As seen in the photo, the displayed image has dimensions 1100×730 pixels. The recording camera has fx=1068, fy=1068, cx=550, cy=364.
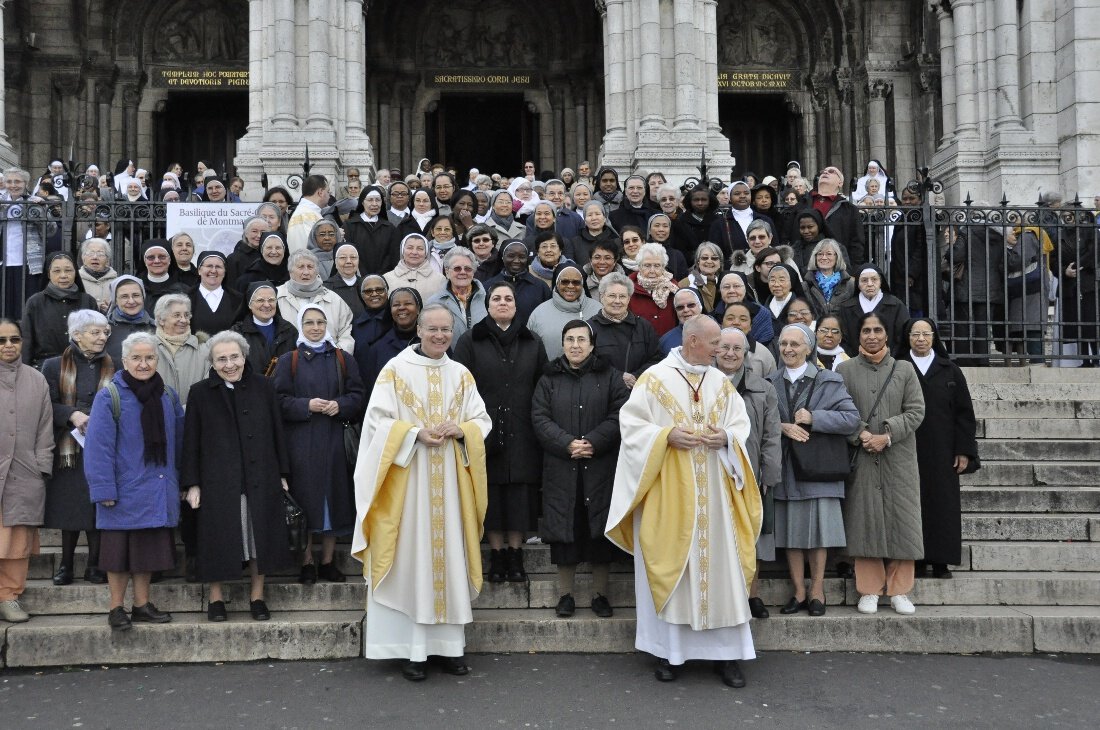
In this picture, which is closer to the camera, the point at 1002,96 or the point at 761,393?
the point at 761,393

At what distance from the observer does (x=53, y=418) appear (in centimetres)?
688

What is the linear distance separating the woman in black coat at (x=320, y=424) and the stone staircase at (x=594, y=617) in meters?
0.43

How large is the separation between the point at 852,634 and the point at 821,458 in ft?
3.63

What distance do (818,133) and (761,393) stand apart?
17.9 m

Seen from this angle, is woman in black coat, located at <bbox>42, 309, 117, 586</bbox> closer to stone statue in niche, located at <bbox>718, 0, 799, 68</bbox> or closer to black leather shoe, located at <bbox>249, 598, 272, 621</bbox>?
black leather shoe, located at <bbox>249, 598, 272, 621</bbox>

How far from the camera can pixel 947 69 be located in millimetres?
19484

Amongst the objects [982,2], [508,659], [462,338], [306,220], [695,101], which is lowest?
[508,659]

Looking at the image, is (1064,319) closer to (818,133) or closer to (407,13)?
(818,133)

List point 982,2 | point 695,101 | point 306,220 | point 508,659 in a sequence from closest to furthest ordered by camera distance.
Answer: point 508,659
point 306,220
point 695,101
point 982,2

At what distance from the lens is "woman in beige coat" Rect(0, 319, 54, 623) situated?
666 centimetres

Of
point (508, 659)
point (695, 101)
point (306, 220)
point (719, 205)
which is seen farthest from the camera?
point (695, 101)

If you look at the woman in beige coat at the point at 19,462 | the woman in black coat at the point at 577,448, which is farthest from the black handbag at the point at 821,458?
the woman in beige coat at the point at 19,462

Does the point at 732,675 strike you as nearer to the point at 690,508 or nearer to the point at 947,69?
the point at 690,508

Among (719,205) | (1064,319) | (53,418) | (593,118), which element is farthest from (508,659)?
(593,118)
